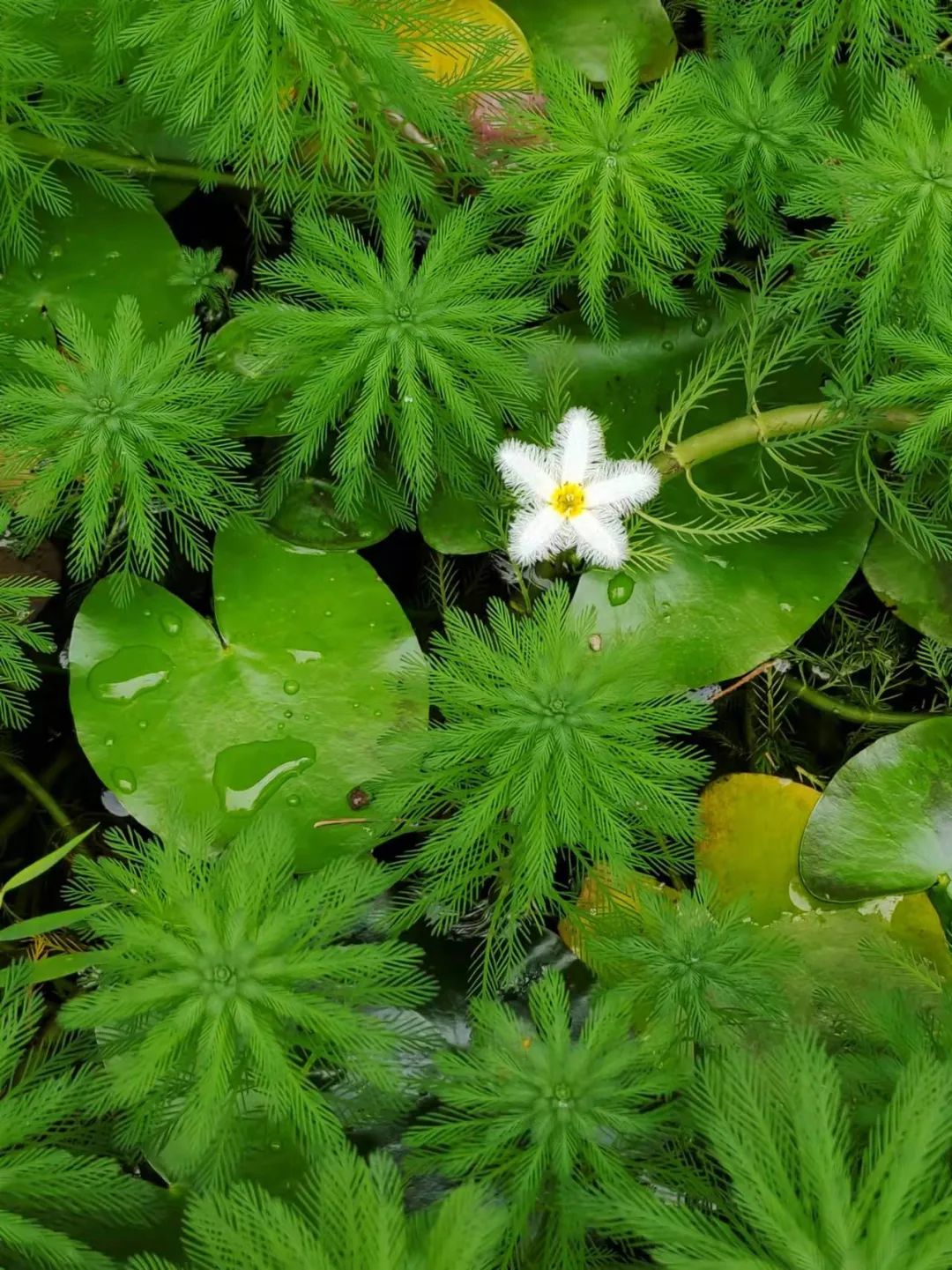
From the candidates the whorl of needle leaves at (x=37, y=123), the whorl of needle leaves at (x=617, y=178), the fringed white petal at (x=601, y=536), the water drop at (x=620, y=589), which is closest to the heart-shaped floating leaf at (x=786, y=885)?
the water drop at (x=620, y=589)

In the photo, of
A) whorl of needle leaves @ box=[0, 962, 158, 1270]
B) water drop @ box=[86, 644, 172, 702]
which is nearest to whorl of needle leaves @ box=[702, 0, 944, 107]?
water drop @ box=[86, 644, 172, 702]

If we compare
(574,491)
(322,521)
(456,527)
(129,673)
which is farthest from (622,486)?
(129,673)

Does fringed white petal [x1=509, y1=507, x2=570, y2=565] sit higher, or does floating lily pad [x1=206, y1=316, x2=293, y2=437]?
floating lily pad [x1=206, y1=316, x2=293, y2=437]

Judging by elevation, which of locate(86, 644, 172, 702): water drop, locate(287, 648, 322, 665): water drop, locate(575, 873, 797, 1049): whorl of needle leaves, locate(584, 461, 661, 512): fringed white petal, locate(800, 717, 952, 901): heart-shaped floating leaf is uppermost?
locate(584, 461, 661, 512): fringed white petal

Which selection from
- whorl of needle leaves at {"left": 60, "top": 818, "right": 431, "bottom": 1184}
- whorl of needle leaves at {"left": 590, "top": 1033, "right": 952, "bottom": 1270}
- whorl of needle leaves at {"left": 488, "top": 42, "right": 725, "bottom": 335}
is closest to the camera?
whorl of needle leaves at {"left": 590, "top": 1033, "right": 952, "bottom": 1270}

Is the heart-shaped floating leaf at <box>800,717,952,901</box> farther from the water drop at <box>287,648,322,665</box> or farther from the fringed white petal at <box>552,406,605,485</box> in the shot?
the water drop at <box>287,648,322,665</box>

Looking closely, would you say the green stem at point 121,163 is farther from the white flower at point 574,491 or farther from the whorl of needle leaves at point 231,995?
the whorl of needle leaves at point 231,995

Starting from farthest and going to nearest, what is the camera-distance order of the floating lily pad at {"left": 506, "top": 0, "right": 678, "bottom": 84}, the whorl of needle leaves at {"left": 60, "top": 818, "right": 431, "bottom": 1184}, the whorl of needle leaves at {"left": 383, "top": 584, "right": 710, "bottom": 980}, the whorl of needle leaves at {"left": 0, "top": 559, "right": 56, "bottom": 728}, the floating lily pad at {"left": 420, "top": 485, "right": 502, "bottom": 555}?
the floating lily pad at {"left": 506, "top": 0, "right": 678, "bottom": 84} < the floating lily pad at {"left": 420, "top": 485, "right": 502, "bottom": 555} < the whorl of needle leaves at {"left": 0, "top": 559, "right": 56, "bottom": 728} < the whorl of needle leaves at {"left": 383, "top": 584, "right": 710, "bottom": 980} < the whorl of needle leaves at {"left": 60, "top": 818, "right": 431, "bottom": 1184}
